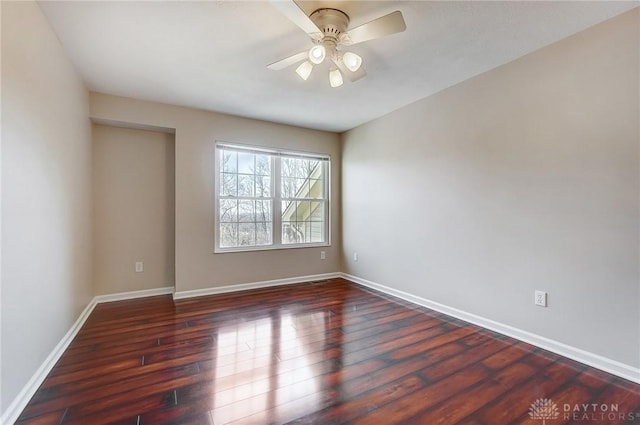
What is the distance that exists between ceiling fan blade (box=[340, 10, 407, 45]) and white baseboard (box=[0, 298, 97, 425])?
9.24ft

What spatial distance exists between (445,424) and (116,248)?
3841mm

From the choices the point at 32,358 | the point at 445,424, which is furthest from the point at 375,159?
the point at 32,358

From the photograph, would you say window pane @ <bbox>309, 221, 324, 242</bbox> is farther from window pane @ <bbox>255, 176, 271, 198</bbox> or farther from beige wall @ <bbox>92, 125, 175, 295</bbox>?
beige wall @ <bbox>92, 125, 175, 295</bbox>

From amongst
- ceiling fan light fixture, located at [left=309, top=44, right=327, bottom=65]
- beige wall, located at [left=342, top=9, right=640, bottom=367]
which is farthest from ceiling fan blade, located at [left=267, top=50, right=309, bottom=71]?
beige wall, located at [left=342, top=9, right=640, bottom=367]

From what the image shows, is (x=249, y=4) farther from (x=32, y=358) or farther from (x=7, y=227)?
(x=32, y=358)

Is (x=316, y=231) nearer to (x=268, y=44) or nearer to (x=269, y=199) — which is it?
(x=269, y=199)

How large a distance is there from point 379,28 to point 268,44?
0.94m

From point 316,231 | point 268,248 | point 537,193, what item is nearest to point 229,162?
point 268,248

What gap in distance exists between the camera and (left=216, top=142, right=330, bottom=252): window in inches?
162

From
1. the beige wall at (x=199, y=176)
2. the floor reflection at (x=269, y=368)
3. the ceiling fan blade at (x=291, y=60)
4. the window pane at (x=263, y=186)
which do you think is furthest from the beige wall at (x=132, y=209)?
the ceiling fan blade at (x=291, y=60)

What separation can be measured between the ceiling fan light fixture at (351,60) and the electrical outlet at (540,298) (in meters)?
2.30

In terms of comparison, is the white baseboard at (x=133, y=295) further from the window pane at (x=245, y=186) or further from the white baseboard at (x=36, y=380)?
the window pane at (x=245, y=186)

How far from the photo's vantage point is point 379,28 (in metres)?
1.81

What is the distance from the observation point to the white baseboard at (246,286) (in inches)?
147
